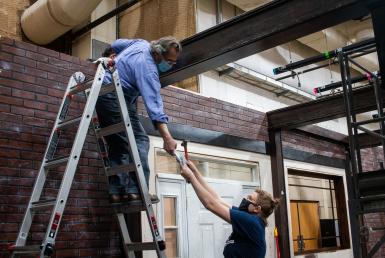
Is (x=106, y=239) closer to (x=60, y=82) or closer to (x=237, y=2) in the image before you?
(x=60, y=82)

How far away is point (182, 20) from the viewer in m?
7.22

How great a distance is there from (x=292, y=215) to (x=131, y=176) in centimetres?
539

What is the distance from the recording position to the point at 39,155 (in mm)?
4223

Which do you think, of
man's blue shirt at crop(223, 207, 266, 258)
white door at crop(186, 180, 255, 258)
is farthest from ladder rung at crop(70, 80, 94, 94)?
white door at crop(186, 180, 255, 258)

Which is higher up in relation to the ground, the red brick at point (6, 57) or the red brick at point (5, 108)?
the red brick at point (6, 57)

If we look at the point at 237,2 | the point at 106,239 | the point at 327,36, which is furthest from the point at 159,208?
the point at 327,36

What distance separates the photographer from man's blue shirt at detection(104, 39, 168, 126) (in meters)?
3.31

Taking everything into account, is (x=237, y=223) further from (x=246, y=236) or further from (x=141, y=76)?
(x=141, y=76)

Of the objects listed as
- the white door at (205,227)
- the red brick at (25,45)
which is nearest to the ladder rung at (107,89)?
the red brick at (25,45)

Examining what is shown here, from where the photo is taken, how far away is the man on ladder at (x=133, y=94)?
3.40m

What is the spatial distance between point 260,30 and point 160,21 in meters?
3.83

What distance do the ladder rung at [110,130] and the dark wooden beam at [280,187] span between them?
434cm

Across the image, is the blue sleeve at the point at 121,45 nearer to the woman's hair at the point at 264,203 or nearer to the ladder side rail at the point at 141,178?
the ladder side rail at the point at 141,178

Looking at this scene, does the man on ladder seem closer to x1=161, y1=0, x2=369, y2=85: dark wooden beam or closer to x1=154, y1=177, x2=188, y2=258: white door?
x1=161, y1=0, x2=369, y2=85: dark wooden beam
